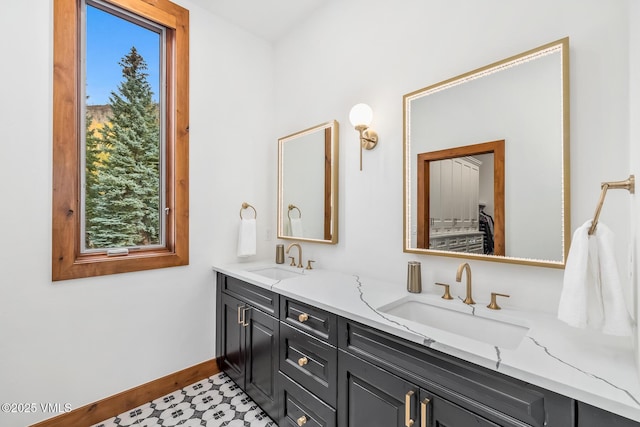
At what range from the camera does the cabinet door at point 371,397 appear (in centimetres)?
104

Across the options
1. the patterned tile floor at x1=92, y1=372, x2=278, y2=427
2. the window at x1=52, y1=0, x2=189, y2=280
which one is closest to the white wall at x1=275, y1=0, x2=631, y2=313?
the window at x1=52, y1=0, x2=189, y2=280

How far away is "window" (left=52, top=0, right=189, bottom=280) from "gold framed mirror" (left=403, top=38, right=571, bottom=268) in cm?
164

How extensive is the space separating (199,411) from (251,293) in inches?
31.1

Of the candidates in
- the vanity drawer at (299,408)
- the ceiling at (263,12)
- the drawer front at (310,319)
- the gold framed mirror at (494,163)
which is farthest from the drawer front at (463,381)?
the ceiling at (263,12)

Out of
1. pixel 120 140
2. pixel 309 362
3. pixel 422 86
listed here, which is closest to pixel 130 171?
pixel 120 140

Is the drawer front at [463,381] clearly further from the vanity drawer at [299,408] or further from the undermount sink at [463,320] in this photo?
the vanity drawer at [299,408]

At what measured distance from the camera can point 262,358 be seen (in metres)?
1.76

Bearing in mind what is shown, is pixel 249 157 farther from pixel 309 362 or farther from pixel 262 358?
pixel 309 362

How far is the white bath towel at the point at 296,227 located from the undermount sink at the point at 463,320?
109 centimetres

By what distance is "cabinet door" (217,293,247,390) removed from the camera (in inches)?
77.2

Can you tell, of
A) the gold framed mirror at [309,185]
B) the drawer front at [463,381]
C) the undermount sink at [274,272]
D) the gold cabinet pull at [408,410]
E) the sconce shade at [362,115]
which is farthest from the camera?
the undermount sink at [274,272]

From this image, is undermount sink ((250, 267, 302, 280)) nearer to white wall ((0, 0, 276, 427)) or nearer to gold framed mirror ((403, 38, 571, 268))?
white wall ((0, 0, 276, 427))

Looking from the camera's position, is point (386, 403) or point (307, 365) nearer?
point (386, 403)

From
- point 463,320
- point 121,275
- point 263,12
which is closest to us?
point 463,320
